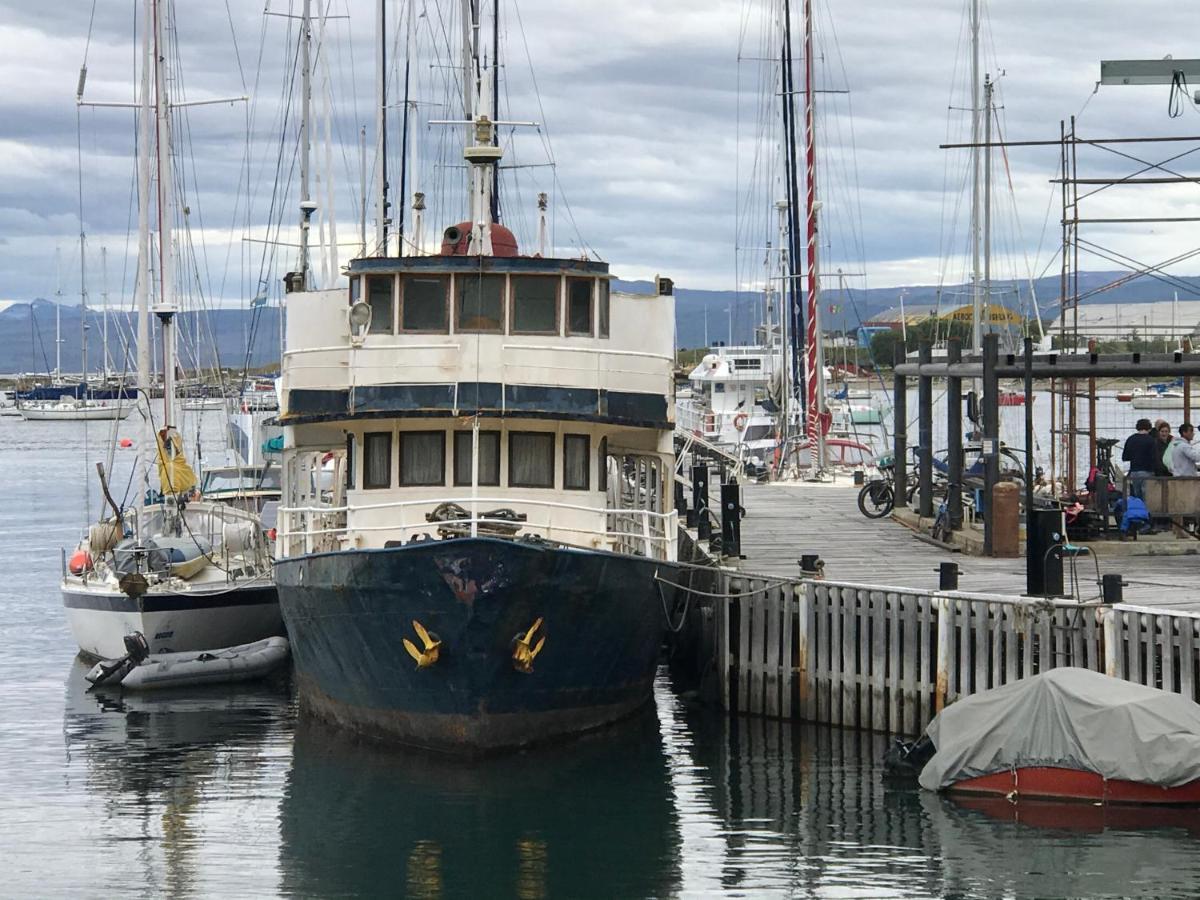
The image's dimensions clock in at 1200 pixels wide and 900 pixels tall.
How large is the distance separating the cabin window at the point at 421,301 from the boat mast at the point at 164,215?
10.7 m

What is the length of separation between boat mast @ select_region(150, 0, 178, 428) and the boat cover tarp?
18619 mm

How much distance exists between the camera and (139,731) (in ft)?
89.5

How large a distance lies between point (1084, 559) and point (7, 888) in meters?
16.5

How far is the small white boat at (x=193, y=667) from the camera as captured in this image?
30.0 meters

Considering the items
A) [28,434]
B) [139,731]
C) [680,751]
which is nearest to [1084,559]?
[680,751]

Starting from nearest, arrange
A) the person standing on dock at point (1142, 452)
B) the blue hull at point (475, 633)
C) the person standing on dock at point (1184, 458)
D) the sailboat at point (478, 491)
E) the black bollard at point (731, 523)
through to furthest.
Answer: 1. the blue hull at point (475, 633)
2. the sailboat at point (478, 491)
3. the black bollard at point (731, 523)
4. the person standing on dock at point (1184, 458)
5. the person standing on dock at point (1142, 452)

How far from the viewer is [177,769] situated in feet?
80.1

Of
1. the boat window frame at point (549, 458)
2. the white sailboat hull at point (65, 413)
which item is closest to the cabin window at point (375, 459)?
the boat window frame at point (549, 458)

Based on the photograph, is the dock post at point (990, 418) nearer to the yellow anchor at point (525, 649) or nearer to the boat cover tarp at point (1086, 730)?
the boat cover tarp at point (1086, 730)

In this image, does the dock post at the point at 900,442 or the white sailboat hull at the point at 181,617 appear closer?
the white sailboat hull at the point at 181,617

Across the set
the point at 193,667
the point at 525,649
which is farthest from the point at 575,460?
the point at 193,667

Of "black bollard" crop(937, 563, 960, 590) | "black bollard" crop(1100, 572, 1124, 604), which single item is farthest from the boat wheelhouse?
"black bollard" crop(1100, 572, 1124, 604)

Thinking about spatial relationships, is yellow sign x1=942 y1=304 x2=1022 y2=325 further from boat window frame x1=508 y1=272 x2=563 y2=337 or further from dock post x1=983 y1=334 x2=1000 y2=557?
boat window frame x1=508 y1=272 x2=563 y2=337

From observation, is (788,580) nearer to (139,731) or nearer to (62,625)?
(139,731)
